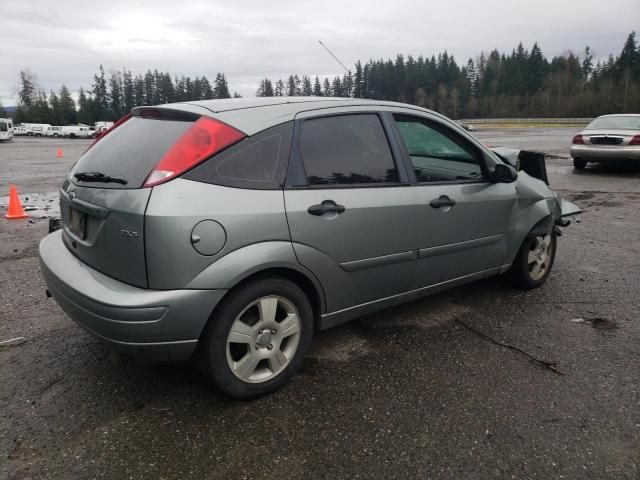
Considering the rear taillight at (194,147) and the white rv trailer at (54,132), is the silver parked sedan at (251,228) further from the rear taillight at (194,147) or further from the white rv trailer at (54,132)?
the white rv trailer at (54,132)

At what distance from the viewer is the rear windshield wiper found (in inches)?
102

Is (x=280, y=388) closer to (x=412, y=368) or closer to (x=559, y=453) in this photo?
(x=412, y=368)

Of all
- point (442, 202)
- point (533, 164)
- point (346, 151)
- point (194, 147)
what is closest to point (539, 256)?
point (533, 164)

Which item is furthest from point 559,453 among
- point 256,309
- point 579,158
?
point 579,158

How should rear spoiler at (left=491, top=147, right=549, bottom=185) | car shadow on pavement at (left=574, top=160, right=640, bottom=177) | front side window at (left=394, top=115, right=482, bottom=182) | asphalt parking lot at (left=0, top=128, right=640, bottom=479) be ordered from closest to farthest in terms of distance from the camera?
asphalt parking lot at (left=0, top=128, right=640, bottom=479) < front side window at (left=394, top=115, right=482, bottom=182) < rear spoiler at (left=491, top=147, right=549, bottom=185) < car shadow on pavement at (left=574, top=160, right=640, bottom=177)

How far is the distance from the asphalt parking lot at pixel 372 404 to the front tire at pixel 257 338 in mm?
142

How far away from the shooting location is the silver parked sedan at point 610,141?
12219 mm

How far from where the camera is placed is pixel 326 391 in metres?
2.84

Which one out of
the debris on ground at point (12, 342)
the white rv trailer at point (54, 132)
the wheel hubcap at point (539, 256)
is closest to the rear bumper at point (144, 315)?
the debris on ground at point (12, 342)

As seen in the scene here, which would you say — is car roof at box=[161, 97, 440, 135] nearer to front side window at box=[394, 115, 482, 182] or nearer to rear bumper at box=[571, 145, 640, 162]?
front side window at box=[394, 115, 482, 182]

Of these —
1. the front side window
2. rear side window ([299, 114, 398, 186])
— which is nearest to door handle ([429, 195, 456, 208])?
the front side window

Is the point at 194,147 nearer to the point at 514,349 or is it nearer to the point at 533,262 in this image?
the point at 514,349

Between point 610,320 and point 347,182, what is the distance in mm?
2524

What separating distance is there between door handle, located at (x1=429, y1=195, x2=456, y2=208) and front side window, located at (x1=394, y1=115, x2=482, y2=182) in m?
0.15
